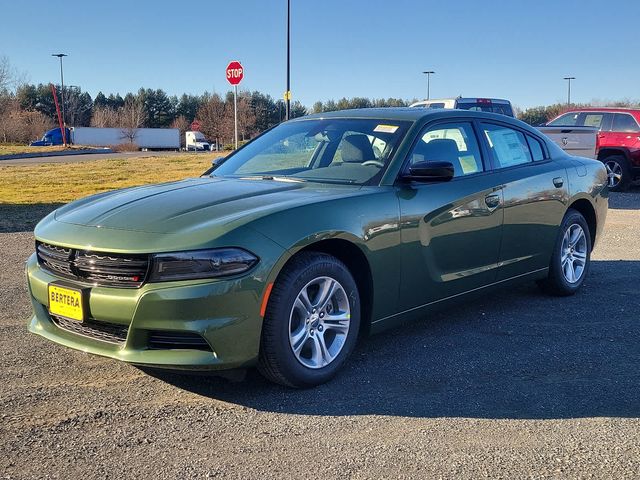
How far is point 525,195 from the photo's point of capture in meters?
5.18

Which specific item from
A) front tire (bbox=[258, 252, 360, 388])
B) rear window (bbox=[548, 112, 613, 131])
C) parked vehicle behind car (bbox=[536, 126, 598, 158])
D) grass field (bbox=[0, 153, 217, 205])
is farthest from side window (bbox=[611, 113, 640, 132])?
front tire (bbox=[258, 252, 360, 388])

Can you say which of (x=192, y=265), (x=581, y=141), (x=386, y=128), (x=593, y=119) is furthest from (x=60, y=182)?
(x=192, y=265)

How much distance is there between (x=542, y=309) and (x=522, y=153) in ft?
4.18

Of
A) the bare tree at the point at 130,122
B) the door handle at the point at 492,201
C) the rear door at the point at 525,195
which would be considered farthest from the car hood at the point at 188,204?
the bare tree at the point at 130,122

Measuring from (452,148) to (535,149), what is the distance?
120 centimetres

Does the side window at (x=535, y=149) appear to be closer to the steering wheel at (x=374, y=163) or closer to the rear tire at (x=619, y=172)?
the steering wheel at (x=374, y=163)

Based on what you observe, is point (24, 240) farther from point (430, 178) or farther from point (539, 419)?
point (539, 419)

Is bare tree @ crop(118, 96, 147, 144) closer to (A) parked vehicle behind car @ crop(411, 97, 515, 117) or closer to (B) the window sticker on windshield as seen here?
(A) parked vehicle behind car @ crop(411, 97, 515, 117)

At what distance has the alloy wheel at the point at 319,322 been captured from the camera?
3678mm

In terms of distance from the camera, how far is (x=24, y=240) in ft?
28.0

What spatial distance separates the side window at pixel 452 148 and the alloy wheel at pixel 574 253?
1.39 meters

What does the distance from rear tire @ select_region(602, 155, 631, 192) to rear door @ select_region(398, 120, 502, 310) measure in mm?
11487

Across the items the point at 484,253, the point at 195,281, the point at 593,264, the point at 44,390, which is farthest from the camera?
the point at 593,264

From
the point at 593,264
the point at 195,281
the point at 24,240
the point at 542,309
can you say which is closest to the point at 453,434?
the point at 195,281
